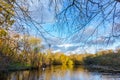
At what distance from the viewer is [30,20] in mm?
2883

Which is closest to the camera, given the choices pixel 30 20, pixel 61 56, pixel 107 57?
pixel 30 20

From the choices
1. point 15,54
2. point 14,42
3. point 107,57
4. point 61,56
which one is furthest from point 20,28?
point 61,56

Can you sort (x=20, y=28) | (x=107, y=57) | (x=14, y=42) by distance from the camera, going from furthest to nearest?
1. (x=107, y=57)
2. (x=14, y=42)
3. (x=20, y=28)

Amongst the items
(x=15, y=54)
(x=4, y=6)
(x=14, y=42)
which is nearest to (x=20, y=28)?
(x=4, y=6)

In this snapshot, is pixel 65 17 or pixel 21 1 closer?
pixel 65 17

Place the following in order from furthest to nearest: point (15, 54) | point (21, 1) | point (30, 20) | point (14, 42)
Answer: point (15, 54) < point (14, 42) < point (21, 1) < point (30, 20)

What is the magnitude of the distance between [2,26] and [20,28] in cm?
118

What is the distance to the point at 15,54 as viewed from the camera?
4410mm

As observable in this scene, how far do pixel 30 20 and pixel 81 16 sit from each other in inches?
25.2

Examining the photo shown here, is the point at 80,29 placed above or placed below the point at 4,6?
below

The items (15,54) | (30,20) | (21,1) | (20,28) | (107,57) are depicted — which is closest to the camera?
(30,20)

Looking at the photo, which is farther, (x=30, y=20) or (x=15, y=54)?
(x=15, y=54)

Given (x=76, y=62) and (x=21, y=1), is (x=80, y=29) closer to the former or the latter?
(x=21, y=1)

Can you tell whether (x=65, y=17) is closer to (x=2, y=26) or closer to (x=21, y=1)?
(x=21, y=1)
